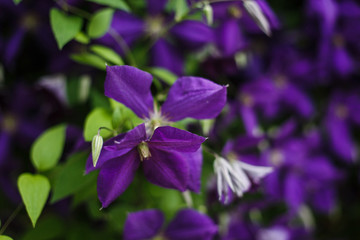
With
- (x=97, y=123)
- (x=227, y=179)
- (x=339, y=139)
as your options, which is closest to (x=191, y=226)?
(x=227, y=179)

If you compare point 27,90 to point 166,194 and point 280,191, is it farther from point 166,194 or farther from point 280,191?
point 280,191

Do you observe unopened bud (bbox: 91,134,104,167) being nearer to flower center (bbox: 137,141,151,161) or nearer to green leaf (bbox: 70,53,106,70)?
flower center (bbox: 137,141,151,161)

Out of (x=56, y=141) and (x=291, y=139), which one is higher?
(x=56, y=141)

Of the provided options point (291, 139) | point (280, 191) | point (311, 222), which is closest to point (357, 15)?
point (291, 139)

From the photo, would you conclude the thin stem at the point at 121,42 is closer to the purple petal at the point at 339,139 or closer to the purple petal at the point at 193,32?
the purple petal at the point at 193,32

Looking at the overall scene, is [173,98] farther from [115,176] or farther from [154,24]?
[154,24]

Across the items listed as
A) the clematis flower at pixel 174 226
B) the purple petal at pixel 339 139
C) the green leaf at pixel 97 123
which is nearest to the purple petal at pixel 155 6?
the green leaf at pixel 97 123
